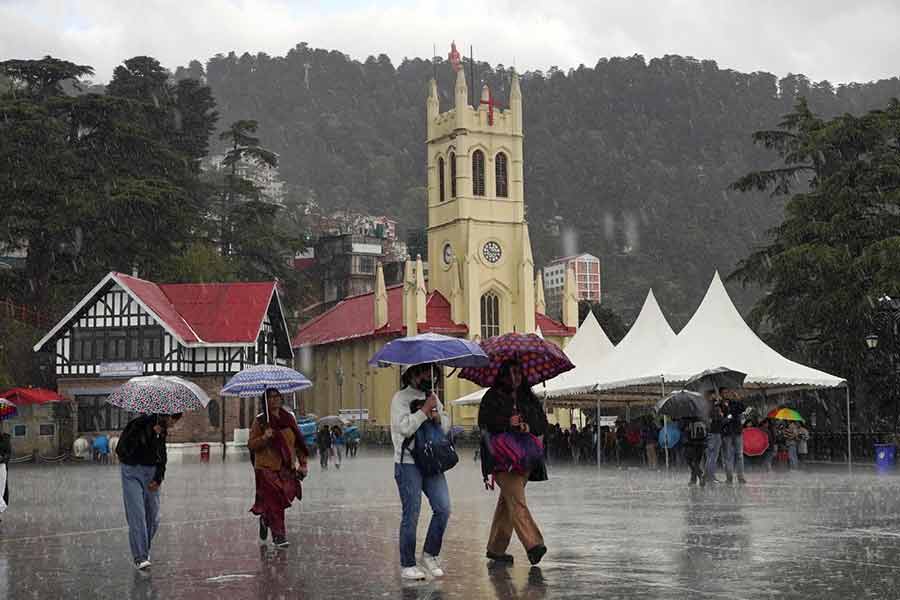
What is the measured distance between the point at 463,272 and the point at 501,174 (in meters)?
7.13

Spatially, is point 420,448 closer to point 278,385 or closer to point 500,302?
point 278,385

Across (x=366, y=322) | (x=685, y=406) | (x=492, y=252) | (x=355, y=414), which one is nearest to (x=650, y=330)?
(x=685, y=406)

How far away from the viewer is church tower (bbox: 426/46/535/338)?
248 feet

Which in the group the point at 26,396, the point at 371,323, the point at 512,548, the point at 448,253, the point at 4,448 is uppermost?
the point at 448,253

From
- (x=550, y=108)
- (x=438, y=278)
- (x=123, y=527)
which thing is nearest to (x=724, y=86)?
(x=550, y=108)

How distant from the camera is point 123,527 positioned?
50.1ft

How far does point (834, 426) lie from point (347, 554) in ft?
104

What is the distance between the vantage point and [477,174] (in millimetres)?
78375

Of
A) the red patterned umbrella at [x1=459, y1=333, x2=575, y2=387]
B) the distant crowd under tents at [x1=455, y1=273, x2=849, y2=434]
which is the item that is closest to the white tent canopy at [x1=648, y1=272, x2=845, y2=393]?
the distant crowd under tents at [x1=455, y1=273, x2=849, y2=434]

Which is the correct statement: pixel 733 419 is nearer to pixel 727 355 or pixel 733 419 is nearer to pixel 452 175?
pixel 727 355

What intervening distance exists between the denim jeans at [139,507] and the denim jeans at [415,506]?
2.32 meters

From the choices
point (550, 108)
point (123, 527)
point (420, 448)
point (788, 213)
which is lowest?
point (123, 527)

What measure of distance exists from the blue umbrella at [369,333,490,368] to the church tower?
2509 inches

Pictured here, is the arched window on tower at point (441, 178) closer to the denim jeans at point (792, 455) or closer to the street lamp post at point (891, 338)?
the street lamp post at point (891, 338)
